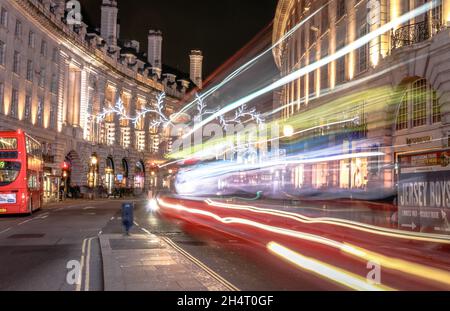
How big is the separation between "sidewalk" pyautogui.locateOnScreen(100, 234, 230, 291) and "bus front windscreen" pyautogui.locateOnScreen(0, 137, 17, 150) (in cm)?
1490

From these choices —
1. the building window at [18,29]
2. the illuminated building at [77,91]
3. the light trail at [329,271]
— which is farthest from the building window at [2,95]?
the light trail at [329,271]

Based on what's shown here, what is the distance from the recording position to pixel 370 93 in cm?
2955

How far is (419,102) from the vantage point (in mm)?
26172

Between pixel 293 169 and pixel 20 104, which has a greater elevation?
pixel 20 104

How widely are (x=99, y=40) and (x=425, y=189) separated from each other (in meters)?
60.6

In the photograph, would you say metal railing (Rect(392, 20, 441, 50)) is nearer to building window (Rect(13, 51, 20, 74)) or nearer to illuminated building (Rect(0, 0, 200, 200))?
illuminated building (Rect(0, 0, 200, 200))

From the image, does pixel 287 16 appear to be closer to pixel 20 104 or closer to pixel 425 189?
pixel 20 104

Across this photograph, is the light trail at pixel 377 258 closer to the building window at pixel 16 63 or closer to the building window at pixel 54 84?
the building window at pixel 16 63

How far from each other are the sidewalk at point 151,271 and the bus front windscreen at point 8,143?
14902 millimetres

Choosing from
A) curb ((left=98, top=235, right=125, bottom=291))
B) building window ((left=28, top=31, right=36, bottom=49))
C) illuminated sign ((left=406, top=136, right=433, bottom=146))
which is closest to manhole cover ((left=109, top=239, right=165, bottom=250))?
curb ((left=98, top=235, right=125, bottom=291))

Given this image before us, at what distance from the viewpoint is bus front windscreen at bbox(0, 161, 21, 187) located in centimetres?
2742

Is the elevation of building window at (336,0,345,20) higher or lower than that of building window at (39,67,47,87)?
higher
